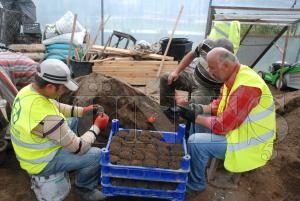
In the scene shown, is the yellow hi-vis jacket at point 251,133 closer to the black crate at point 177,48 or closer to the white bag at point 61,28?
the black crate at point 177,48

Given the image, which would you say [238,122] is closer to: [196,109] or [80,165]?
[196,109]

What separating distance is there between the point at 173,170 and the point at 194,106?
0.96 metres

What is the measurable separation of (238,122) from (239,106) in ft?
0.53

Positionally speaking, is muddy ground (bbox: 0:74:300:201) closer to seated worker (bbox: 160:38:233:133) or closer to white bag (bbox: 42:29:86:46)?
seated worker (bbox: 160:38:233:133)

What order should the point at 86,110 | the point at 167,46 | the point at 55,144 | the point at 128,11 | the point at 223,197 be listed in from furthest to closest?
1. the point at 128,11
2. the point at 167,46
3. the point at 223,197
4. the point at 86,110
5. the point at 55,144

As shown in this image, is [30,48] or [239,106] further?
[30,48]

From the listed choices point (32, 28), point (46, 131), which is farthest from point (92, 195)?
point (32, 28)

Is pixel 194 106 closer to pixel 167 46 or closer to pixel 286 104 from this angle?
pixel 286 104

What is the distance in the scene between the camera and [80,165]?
2689 mm

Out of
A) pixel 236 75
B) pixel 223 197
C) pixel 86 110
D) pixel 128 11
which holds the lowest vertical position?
pixel 223 197

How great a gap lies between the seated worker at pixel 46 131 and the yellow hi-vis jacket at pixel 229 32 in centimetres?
264

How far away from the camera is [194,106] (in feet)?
10.9

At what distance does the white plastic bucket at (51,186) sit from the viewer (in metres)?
2.68

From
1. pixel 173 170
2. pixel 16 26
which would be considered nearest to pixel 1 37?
pixel 16 26
